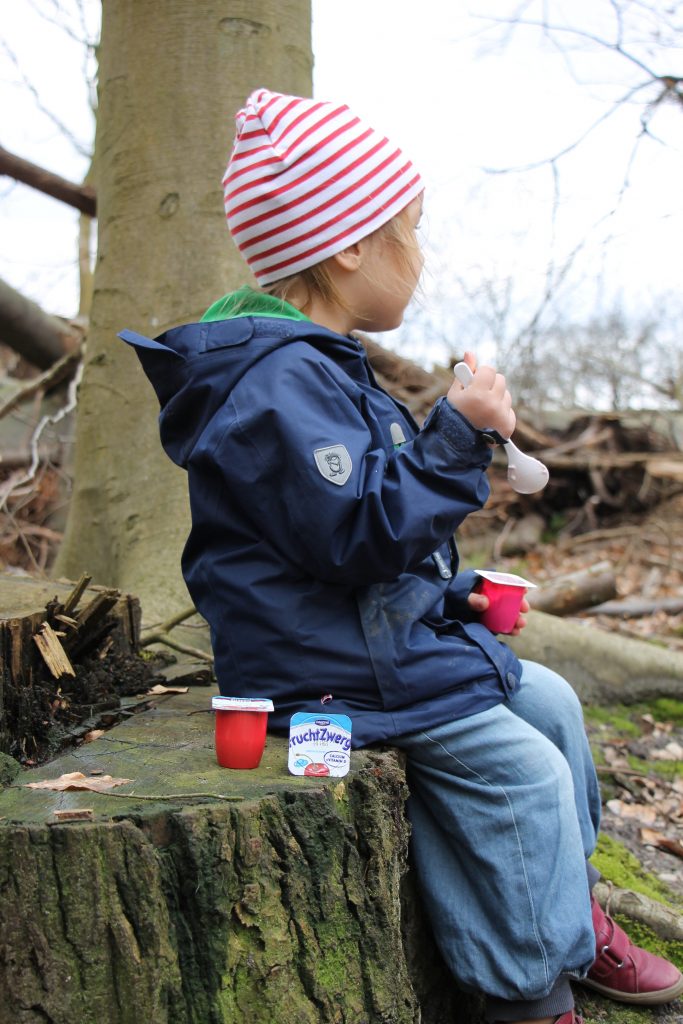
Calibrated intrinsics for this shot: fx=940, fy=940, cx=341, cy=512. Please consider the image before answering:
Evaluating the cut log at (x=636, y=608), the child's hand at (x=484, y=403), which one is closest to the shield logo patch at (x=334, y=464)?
the child's hand at (x=484, y=403)

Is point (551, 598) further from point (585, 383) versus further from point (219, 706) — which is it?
point (585, 383)

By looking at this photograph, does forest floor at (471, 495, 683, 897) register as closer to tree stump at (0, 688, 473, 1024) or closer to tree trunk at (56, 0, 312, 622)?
tree stump at (0, 688, 473, 1024)

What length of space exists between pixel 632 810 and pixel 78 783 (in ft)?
7.96

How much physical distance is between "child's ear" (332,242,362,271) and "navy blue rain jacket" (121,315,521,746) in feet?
0.72

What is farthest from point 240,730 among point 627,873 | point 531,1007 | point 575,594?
point 575,594

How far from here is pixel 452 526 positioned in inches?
75.4

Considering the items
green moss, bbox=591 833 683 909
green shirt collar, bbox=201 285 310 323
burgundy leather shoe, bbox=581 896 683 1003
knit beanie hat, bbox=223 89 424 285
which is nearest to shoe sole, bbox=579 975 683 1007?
burgundy leather shoe, bbox=581 896 683 1003

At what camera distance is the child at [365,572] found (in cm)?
185

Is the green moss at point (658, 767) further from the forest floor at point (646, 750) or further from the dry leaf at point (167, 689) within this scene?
the dry leaf at point (167, 689)

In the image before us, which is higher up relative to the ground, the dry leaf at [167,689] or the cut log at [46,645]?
the cut log at [46,645]

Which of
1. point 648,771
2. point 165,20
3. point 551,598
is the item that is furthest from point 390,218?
point 551,598

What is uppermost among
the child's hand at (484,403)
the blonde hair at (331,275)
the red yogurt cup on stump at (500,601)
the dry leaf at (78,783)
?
the blonde hair at (331,275)

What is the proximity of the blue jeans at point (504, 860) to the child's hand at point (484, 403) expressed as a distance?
607 mm

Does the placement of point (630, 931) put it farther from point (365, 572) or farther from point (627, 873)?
point (365, 572)
